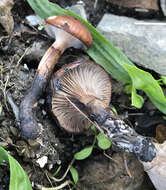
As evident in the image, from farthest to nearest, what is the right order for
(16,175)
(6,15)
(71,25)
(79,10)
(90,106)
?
(79,10), (6,15), (90,106), (71,25), (16,175)

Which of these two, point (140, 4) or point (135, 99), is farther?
point (140, 4)

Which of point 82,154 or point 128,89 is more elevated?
point 128,89

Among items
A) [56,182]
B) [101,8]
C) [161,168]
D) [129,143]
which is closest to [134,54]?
[101,8]

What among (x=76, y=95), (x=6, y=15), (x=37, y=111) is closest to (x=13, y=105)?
(x=37, y=111)

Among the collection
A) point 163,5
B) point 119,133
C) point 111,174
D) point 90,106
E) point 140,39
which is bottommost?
point 111,174

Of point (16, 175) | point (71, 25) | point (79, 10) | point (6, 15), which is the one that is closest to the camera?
point (16, 175)

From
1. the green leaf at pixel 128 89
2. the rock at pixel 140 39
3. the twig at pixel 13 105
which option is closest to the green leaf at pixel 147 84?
the green leaf at pixel 128 89

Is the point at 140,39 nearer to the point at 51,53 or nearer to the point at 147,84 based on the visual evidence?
the point at 147,84

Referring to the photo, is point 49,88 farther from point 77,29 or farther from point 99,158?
point 99,158
